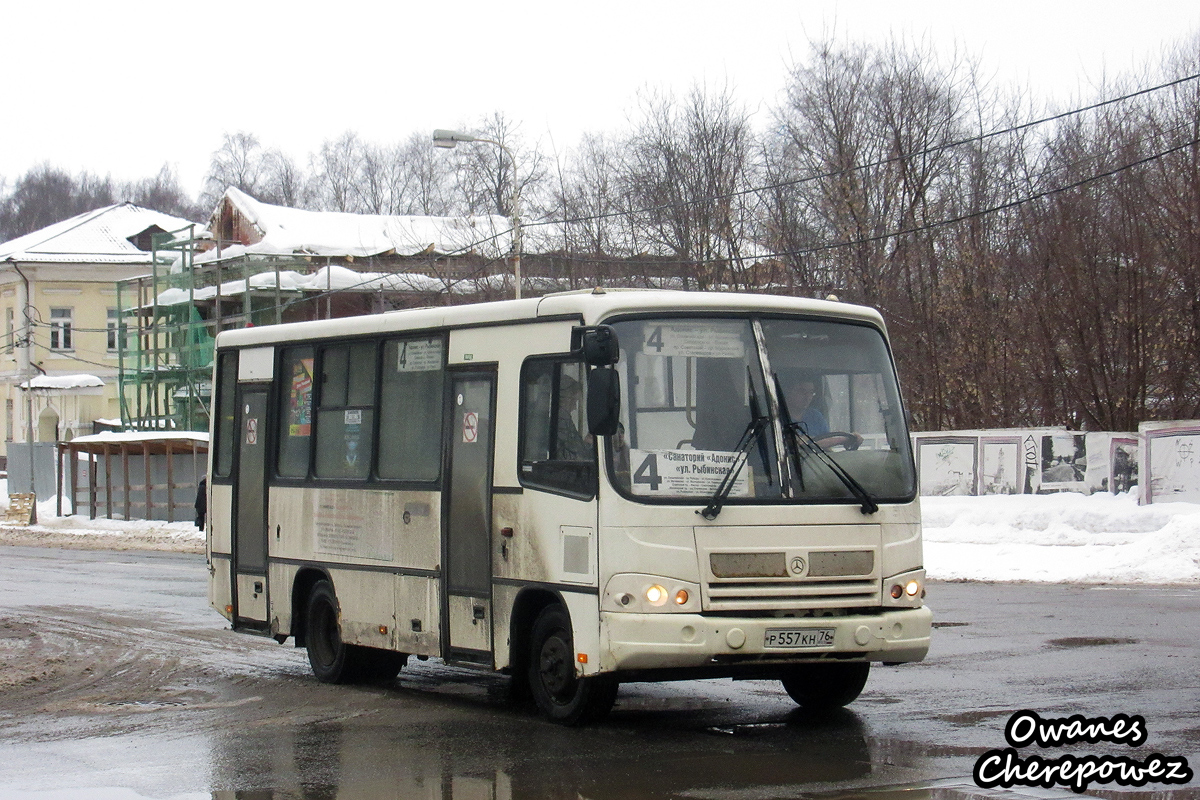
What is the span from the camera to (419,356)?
36.5 ft

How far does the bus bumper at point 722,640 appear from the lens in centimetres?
869

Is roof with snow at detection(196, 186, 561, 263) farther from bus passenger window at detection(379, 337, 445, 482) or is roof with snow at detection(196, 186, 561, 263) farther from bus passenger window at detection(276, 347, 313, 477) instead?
bus passenger window at detection(379, 337, 445, 482)

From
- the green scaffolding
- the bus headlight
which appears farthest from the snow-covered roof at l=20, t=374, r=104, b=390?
the bus headlight

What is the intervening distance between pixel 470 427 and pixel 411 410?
0.89 m

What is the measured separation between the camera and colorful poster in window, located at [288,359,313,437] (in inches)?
490

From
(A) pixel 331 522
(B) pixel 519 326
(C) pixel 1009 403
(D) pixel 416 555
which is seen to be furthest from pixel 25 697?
(C) pixel 1009 403

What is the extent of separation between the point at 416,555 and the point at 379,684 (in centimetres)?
167

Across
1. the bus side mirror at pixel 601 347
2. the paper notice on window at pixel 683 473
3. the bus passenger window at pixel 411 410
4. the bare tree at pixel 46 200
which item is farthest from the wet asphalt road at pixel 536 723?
the bare tree at pixel 46 200

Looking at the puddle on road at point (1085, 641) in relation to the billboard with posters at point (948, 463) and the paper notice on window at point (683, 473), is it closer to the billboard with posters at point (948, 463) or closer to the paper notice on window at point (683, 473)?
the paper notice on window at point (683, 473)

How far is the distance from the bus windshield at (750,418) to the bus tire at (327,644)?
3946 mm

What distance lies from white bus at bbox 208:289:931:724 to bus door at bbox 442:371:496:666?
2 cm

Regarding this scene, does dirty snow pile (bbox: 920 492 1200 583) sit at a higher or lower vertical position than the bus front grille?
lower

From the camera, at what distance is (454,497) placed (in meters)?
10.5

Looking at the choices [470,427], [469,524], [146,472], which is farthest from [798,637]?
[146,472]
